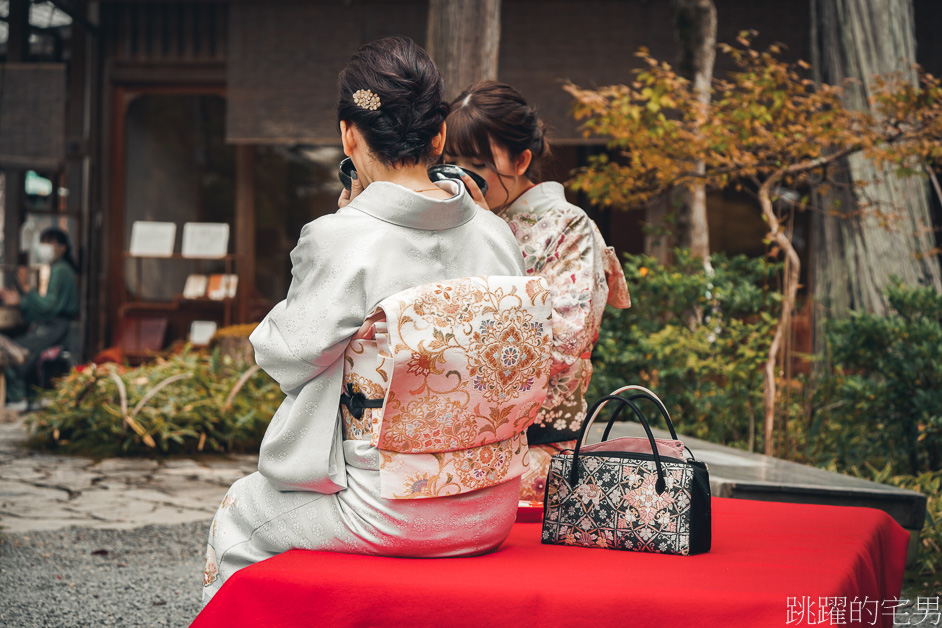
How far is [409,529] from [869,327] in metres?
3.74

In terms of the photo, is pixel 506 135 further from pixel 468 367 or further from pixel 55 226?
pixel 55 226

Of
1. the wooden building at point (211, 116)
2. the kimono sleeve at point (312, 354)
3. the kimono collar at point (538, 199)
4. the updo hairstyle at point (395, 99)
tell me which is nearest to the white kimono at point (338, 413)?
the kimono sleeve at point (312, 354)

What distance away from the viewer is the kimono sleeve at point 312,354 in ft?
5.88

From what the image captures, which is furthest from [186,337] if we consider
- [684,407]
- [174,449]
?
[684,407]

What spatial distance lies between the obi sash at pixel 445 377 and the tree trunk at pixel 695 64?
453cm

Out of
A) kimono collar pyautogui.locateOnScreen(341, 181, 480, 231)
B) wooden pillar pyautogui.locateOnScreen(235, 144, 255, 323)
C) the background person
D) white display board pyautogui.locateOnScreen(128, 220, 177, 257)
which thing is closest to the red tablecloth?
kimono collar pyautogui.locateOnScreen(341, 181, 480, 231)

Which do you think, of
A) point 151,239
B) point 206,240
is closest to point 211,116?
point 206,240

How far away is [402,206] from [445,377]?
0.39 meters

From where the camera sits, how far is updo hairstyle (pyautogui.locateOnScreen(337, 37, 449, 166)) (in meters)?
1.88

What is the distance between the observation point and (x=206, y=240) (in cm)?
968

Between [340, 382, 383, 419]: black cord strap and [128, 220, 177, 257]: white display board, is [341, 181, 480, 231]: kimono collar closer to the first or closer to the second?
[340, 382, 383, 419]: black cord strap

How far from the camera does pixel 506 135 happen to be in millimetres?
2525

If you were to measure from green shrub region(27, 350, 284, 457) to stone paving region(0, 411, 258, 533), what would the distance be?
0.17 m

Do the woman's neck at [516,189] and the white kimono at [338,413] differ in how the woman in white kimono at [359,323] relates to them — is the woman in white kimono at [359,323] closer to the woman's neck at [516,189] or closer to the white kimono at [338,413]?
the white kimono at [338,413]
